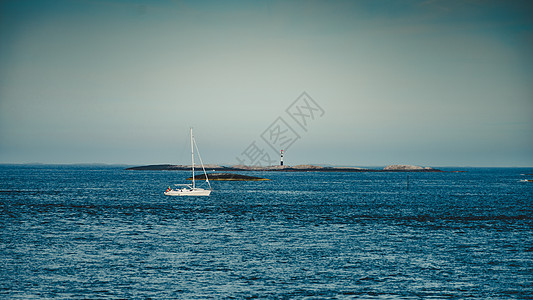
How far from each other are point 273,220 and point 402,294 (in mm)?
36366

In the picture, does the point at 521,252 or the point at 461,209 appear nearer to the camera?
the point at 521,252

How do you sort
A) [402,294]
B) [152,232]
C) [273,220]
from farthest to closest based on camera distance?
[273,220], [152,232], [402,294]

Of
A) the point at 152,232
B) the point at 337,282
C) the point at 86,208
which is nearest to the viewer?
the point at 337,282

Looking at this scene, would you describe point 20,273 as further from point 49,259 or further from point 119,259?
point 119,259

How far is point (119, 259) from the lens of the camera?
36094 mm

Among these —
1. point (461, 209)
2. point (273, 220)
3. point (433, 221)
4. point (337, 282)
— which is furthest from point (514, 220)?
point (337, 282)

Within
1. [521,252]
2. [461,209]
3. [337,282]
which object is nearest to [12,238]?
[337,282]

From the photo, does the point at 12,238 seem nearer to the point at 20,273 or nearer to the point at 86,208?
the point at 20,273

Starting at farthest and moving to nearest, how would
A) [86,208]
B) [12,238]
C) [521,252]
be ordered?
1. [86,208]
2. [12,238]
3. [521,252]

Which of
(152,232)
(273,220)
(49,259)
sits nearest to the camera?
(49,259)

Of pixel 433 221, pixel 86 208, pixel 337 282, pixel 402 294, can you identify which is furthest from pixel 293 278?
pixel 86 208

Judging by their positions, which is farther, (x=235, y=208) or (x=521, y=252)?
(x=235, y=208)

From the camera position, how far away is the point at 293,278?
30719 mm

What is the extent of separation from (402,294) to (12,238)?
36354mm
